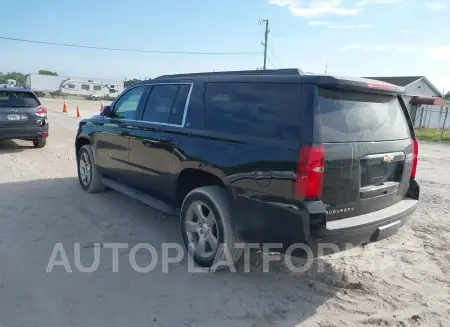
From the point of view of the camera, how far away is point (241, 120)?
3.52 meters

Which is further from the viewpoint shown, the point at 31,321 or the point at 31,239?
the point at 31,239

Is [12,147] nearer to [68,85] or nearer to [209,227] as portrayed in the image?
[209,227]

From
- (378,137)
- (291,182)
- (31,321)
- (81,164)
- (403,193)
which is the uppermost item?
(378,137)

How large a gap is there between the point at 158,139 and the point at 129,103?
4.00 ft

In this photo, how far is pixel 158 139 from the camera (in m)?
4.50

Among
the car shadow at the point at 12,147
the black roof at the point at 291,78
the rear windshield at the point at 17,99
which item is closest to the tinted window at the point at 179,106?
the black roof at the point at 291,78

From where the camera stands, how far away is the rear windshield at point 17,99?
9.45 metres

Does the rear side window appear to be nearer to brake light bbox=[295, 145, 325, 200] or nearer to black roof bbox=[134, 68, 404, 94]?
black roof bbox=[134, 68, 404, 94]

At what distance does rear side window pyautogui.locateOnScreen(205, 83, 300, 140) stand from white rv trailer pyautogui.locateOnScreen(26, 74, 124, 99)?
186 ft

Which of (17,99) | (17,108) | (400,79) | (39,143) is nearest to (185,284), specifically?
(17,108)

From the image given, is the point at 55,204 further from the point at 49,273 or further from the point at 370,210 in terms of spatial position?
the point at 370,210

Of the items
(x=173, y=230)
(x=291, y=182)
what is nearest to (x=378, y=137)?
(x=291, y=182)

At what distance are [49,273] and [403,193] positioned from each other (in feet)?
11.9

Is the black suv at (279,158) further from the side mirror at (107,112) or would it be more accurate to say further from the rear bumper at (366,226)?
the side mirror at (107,112)
